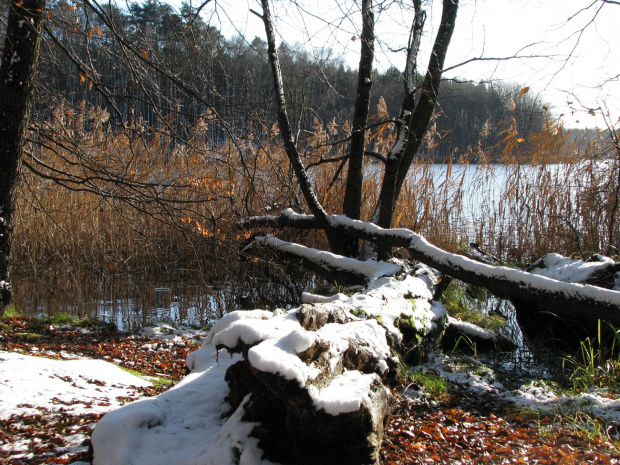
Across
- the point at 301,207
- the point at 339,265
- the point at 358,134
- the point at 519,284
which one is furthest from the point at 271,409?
the point at 301,207

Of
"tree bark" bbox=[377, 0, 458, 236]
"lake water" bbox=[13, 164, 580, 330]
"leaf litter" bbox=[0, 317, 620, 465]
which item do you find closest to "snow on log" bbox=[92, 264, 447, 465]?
"leaf litter" bbox=[0, 317, 620, 465]

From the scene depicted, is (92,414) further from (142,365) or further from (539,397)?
(539,397)

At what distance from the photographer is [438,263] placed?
13.4ft

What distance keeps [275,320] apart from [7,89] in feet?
→ 7.37

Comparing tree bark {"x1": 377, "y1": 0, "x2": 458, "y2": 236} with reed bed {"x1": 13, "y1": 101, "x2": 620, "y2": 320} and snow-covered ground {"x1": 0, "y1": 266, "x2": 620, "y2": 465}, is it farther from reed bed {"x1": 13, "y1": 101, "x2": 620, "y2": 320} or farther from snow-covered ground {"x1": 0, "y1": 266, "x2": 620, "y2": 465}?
snow-covered ground {"x1": 0, "y1": 266, "x2": 620, "y2": 465}

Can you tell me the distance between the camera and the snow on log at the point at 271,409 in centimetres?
173

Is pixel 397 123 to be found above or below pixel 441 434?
above

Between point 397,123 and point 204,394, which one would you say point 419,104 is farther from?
point 204,394

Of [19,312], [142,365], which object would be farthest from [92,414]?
[19,312]

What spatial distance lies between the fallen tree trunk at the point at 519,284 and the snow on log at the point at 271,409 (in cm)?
173

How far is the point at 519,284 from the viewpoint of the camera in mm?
3598

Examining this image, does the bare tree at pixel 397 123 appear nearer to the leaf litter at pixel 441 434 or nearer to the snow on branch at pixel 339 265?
the snow on branch at pixel 339 265

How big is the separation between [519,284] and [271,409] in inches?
96.9

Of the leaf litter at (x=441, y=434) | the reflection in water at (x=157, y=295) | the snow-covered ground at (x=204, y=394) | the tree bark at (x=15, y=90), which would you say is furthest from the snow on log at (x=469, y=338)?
the tree bark at (x=15, y=90)
